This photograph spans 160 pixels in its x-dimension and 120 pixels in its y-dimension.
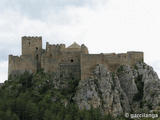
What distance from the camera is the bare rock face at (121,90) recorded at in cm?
9856

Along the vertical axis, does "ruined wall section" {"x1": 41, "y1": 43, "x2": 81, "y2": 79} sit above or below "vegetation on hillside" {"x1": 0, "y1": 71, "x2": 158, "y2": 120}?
above

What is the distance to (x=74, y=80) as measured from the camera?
10281 cm

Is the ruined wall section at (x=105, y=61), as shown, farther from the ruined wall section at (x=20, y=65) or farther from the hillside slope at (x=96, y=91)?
the ruined wall section at (x=20, y=65)

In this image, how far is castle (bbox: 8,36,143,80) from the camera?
10106 centimetres

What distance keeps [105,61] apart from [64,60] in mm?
8217

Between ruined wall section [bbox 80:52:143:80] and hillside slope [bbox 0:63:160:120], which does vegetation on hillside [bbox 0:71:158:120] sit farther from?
ruined wall section [bbox 80:52:143:80]

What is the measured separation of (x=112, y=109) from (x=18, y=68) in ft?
68.9

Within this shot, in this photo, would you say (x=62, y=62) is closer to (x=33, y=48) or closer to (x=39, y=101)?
(x=33, y=48)

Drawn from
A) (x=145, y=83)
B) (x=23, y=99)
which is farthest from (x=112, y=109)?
(x=23, y=99)

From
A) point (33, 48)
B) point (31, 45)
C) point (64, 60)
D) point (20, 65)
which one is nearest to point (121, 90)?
point (64, 60)

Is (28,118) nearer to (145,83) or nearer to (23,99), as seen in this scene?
(23,99)

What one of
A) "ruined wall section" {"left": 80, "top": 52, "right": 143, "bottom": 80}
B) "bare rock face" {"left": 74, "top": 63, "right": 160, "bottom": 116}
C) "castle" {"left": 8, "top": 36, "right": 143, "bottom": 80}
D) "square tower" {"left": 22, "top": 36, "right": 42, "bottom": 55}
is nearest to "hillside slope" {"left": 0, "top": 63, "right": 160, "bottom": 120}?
"bare rock face" {"left": 74, "top": 63, "right": 160, "bottom": 116}

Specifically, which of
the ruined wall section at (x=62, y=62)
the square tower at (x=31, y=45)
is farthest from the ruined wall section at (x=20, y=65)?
the ruined wall section at (x=62, y=62)

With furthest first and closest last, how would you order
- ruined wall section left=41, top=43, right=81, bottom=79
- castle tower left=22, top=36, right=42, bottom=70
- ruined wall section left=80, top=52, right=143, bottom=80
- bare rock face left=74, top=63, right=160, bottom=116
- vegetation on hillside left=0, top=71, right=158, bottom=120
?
castle tower left=22, top=36, right=42, bottom=70 → ruined wall section left=41, top=43, right=81, bottom=79 → ruined wall section left=80, top=52, right=143, bottom=80 → bare rock face left=74, top=63, right=160, bottom=116 → vegetation on hillside left=0, top=71, right=158, bottom=120
